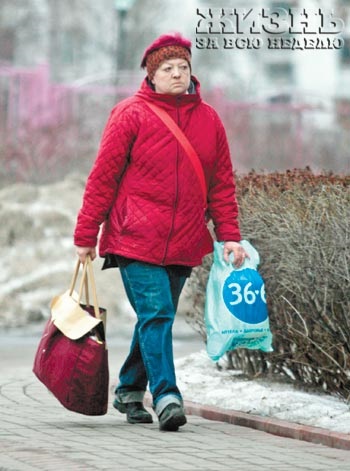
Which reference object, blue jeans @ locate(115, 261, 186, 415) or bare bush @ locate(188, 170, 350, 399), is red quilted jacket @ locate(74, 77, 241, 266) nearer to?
blue jeans @ locate(115, 261, 186, 415)

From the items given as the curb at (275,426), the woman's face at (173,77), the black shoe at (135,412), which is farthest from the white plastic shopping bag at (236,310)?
the woman's face at (173,77)

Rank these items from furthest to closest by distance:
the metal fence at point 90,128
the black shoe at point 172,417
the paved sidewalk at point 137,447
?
the metal fence at point 90,128 < the black shoe at point 172,417 < the paved sidewalk at point 137,447

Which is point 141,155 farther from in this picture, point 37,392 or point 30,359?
point 30,359

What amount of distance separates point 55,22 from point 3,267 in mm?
46705

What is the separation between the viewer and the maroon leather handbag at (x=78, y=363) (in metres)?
7.44

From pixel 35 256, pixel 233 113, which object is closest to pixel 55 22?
pixel 233 113

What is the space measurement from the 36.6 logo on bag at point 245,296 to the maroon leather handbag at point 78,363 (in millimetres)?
629

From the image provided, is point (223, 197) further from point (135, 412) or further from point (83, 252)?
point (135, 412)

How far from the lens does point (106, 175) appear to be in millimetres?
7453

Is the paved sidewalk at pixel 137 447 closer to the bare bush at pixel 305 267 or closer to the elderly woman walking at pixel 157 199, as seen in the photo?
the elderly woman walking at pixel 157 199

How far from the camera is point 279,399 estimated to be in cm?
791

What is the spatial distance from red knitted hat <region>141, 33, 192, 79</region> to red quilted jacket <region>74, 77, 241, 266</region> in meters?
0.15

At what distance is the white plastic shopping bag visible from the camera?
25.0 ft

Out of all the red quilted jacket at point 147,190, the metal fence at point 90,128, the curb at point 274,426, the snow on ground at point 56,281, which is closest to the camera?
the curb at point 274,426
